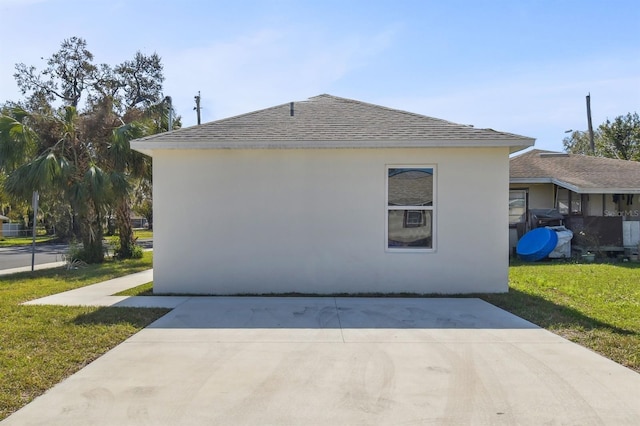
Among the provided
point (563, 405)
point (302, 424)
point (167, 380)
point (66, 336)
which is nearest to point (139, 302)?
point (66, 336)

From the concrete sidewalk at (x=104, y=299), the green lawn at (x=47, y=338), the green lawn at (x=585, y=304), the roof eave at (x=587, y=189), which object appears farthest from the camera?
the roof eave at (x=587, y=189)

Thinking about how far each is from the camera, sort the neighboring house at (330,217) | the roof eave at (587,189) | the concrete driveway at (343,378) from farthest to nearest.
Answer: the roof eave at (587,189)
the neighboring house at (330,217)
the concrete driveway at (343,378)

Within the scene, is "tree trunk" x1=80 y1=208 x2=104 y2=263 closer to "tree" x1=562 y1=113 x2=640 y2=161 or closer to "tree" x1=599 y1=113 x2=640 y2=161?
"tree" x1=562 y1=113 x2=640 y2=161

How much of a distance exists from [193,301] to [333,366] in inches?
158

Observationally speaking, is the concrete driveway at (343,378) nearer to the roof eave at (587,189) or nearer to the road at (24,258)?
the roof eave at (587,189)

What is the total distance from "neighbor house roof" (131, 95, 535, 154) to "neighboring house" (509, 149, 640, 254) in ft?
26.9

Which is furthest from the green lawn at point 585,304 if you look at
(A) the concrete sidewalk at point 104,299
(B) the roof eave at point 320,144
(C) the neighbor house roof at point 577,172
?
(A) the concrete sidewalk at point 104,299

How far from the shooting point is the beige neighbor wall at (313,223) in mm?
8648

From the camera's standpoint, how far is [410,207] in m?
8.74

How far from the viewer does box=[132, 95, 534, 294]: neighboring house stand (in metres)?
8.65

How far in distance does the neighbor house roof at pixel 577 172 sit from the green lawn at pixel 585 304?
3.69 meters

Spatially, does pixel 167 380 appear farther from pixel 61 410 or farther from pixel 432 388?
pixel 432 388

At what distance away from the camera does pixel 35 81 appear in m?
31.8

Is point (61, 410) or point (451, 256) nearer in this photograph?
point (61, 410)
